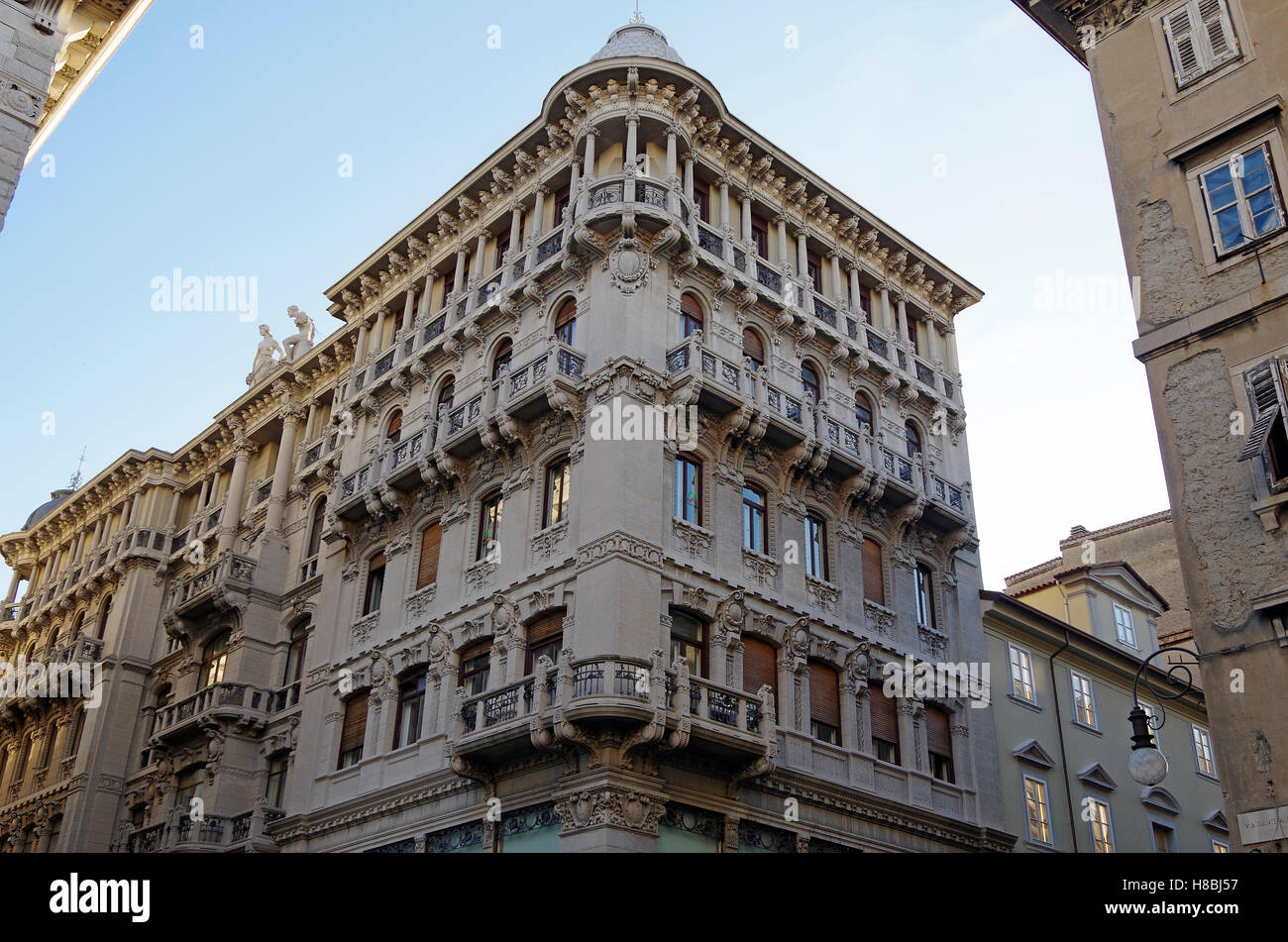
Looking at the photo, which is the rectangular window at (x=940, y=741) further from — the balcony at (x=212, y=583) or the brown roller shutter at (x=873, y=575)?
the balcony at (x=212, y=583)

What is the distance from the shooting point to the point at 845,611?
2720 centimetres

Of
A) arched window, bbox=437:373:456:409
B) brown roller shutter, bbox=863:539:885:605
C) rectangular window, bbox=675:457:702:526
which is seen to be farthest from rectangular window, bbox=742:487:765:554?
arched window, bbox=437:373:456:409

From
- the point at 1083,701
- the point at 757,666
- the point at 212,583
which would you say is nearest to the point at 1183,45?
the point at 757,666

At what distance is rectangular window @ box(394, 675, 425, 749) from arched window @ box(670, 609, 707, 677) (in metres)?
6.42

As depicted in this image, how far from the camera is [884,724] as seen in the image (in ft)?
88.4

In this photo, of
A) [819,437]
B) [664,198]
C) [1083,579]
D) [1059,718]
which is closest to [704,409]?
[819,437]

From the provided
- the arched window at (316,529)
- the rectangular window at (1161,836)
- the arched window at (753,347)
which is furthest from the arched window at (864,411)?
the arched window at (316,529)

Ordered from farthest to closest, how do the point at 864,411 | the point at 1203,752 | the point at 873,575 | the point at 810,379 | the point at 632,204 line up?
the point at 1203,752
the point at 864,411
the point at 810,379
the point at 873,575
the point at 632,204

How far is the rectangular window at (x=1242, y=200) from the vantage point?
16531mm

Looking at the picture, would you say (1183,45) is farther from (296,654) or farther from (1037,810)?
(296,654)

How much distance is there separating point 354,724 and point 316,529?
8.62 m

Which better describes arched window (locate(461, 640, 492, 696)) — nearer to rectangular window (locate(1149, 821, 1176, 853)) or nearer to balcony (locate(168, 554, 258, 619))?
balcony (locate(168, 554, 258, 619))
